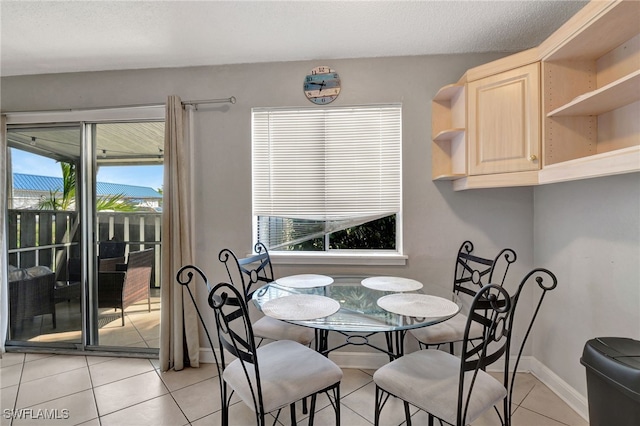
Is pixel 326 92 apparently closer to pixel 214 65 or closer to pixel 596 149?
pixel 214 65

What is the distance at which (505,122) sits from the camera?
5.46 ft

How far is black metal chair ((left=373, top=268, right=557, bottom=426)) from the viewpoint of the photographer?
39.8 inches

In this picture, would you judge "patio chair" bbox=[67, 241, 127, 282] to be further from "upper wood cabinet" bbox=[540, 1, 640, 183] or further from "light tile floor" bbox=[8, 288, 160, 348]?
"upper wood cabinet" bbox=[540, 1, 640, 183]

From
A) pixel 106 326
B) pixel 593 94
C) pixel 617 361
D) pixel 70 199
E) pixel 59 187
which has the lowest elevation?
pixel 106 326

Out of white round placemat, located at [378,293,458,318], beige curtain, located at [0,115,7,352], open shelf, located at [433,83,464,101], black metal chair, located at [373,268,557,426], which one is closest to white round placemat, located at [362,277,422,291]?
white round placemat, located at [378,293,458,318]

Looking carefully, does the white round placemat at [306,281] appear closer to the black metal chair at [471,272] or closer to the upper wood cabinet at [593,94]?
the black metal chair at [471,272]

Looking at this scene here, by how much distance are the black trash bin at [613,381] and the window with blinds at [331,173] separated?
1.27m

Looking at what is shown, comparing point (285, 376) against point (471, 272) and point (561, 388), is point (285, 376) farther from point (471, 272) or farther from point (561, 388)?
point (561, 388)

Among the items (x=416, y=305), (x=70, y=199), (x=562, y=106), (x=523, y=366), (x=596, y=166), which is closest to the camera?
(x=596, y=166)

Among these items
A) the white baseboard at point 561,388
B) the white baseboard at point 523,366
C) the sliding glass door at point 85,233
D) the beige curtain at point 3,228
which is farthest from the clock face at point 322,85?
the beige curtain at point 3,228

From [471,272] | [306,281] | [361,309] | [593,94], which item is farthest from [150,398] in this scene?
[593,94]

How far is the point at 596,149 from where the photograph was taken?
1521 millimetres

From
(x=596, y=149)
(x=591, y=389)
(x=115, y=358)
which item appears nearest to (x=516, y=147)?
(x=596, y=149)

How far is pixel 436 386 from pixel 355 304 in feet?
1.67
